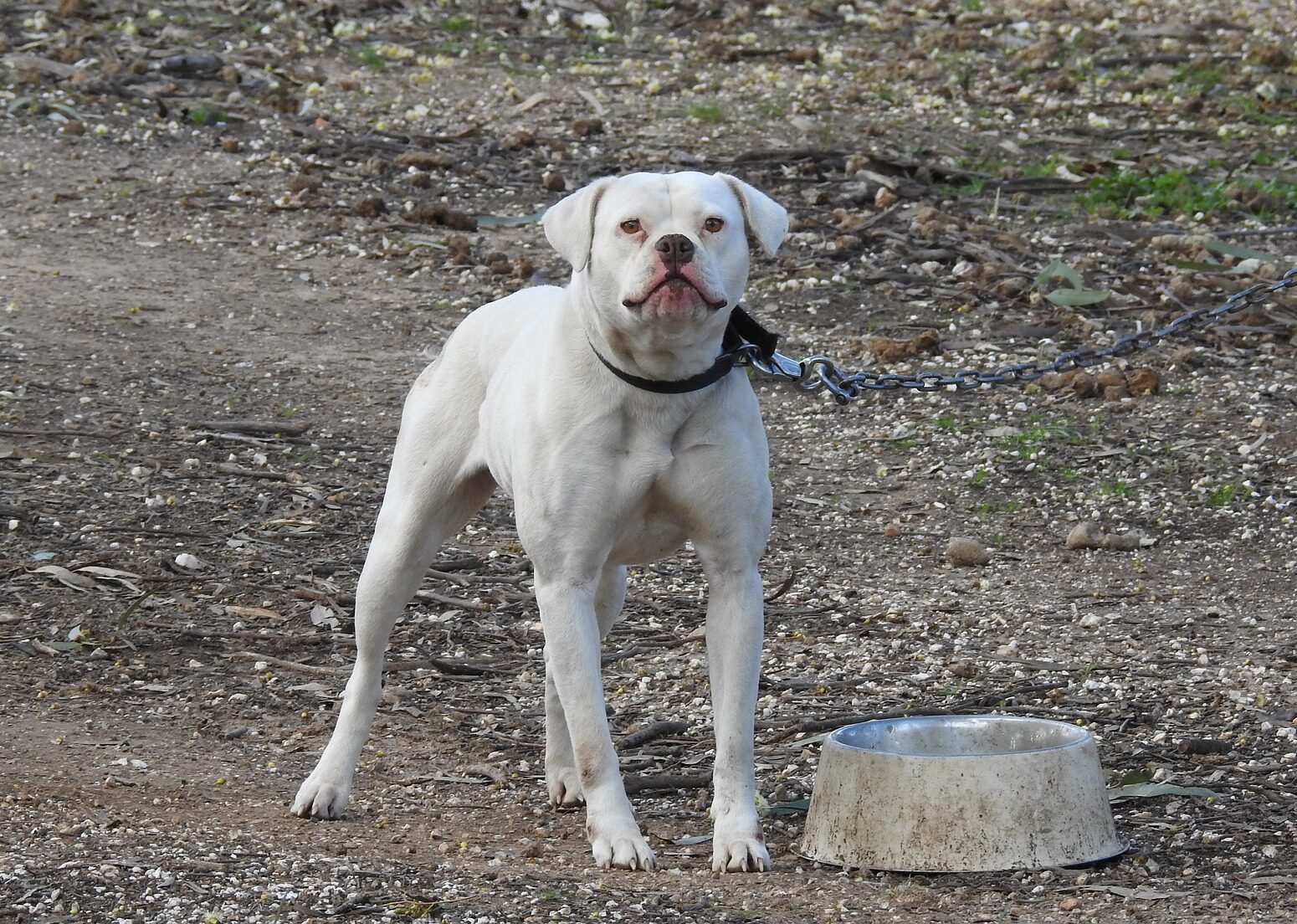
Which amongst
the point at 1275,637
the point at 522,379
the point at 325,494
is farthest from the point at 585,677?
the point at 325,494

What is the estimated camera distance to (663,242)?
4.25m

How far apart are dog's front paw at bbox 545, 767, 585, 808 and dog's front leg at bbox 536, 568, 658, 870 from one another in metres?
0.58

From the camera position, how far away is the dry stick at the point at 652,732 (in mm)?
5629

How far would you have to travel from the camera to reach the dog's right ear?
4477 millimetres

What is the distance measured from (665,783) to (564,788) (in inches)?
11.9

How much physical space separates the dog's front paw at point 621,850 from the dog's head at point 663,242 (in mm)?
1221

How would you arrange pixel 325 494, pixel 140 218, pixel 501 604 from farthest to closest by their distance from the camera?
pixel 140 218, pixel 325 494, pixel 501 604

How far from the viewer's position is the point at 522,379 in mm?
4691

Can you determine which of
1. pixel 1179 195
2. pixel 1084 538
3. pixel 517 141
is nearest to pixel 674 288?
pixel 1084 538

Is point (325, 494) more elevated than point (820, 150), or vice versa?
point (820, 150)

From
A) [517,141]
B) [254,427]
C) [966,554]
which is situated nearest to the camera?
[966,554]

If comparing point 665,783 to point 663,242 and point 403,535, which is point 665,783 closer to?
point 403,535

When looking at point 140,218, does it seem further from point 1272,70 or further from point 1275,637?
point 1272,70

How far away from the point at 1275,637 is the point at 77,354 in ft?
19.3
